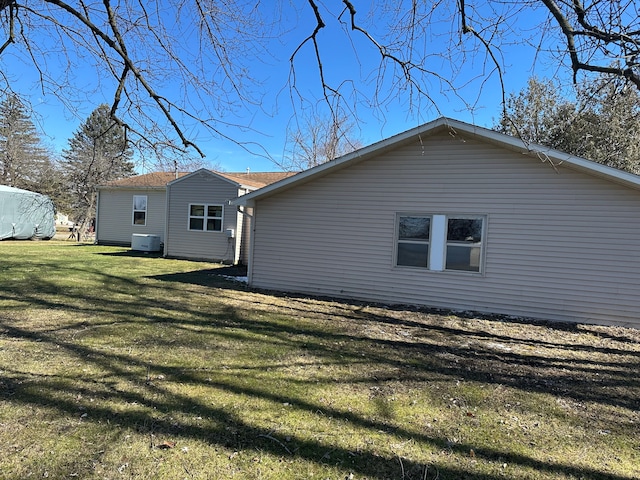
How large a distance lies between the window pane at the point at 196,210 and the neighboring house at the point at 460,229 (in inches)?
243

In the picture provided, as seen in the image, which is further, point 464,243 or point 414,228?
point 414,228

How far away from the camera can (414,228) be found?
27.7 feet

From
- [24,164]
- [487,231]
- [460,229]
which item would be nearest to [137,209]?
[460,229]

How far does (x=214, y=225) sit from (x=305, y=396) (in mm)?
12220

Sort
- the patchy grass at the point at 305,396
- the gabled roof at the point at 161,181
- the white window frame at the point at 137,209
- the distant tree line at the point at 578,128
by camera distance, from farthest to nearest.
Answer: the white window frame at the point at 137,209
the gabled roof at the point at 161,181
the distant tree line at the point at 578,128
the patchy grass at the point at 305,396

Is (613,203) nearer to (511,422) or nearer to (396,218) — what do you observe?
(396,218)

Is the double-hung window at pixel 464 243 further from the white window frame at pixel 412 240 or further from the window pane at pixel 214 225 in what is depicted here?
the window pane at pixel 214 225

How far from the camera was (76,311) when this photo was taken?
6539mm

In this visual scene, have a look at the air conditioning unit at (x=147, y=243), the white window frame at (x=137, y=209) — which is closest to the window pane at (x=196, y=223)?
the air conditioning unit at (x=147, y=243)

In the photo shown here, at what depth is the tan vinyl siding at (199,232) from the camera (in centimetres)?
1478

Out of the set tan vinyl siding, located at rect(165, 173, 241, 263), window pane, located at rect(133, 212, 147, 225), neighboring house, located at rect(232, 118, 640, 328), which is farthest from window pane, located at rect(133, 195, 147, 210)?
neighboring house, located at rect(232, 118, 640, 328)

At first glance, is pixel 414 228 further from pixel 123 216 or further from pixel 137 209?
pixel 123 216

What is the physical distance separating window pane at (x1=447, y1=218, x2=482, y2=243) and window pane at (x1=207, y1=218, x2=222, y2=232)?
9.49m

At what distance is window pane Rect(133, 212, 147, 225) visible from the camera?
744 inches
